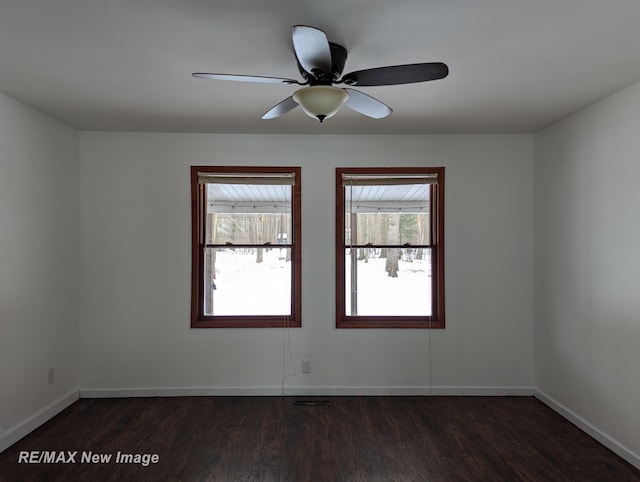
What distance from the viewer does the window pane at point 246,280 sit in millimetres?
4176

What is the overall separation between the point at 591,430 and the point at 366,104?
3092 mm

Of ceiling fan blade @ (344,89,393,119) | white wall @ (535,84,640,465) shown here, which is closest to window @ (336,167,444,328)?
white wall @ (535,84,640,465)

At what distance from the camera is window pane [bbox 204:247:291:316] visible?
4176mm

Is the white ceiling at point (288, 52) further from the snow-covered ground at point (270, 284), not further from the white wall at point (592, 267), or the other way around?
the snow-covered ground at point (270, 284)

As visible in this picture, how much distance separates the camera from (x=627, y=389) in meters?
2.87

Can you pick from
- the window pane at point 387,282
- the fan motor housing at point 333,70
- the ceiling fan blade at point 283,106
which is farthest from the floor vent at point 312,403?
the fan motor housing at point 333,70

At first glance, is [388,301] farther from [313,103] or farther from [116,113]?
[116,113]

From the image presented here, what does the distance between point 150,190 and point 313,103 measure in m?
2.50

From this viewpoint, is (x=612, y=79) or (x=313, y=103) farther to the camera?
(x=612, y=79)

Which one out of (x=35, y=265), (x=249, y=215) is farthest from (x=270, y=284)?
(x=35, y=265)

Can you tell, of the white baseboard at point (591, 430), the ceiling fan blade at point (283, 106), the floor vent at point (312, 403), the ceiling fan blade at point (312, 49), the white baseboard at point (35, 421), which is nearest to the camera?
the ceiling fan blade at point (312, 49)

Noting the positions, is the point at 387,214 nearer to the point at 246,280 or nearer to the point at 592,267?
the point at 246,280

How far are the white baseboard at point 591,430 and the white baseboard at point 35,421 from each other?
176 inches

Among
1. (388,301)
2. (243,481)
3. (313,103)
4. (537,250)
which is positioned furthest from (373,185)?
(243,481)
